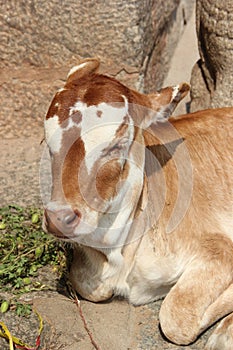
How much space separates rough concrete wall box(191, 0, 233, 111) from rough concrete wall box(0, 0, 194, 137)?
484 millimetres

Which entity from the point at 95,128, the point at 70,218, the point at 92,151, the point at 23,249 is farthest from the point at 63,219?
the point at 23,249

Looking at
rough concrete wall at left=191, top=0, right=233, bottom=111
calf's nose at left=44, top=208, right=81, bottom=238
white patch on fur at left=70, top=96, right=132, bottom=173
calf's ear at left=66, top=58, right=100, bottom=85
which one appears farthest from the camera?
rough concrete wall at left=191, top=0, right=233, bottom=111

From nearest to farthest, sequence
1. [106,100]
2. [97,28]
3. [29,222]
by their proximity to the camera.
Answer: [106,100]
[29,222]
[97,28]

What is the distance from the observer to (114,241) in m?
4.54

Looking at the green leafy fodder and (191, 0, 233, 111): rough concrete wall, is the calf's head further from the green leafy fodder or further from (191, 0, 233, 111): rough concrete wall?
(191, 0, 233, 111): rough concrete wall

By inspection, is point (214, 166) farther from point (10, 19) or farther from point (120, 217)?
point (10, 19)

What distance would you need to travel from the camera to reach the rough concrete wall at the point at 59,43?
6387mm

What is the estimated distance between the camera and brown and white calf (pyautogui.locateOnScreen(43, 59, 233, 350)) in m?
4.12

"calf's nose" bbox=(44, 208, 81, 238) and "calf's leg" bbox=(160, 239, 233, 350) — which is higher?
"calf's nose" bbox=(44, 208, 81, 238)

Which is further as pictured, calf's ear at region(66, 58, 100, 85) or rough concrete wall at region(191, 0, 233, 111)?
rough concrete wall at region(191, 0, 233, 111)

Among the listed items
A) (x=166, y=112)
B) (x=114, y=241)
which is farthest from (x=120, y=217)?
(x=166, y=112)

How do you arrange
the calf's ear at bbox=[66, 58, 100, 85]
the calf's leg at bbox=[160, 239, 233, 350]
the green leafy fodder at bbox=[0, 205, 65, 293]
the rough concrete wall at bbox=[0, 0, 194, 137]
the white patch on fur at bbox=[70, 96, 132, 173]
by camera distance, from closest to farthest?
1. the white patch on fur at bbox=[70, 96, 132, 173]
2. the calf's ear at bbox=[66, 58, 100, 85]
3. the calf's leg at bbox=[160, 239, 233, 350]
4. the green leafy fodder at bbox=[0, 205, 65, 293]
5. the rough concrete wall at bbox=[0, 0, 194, 137]

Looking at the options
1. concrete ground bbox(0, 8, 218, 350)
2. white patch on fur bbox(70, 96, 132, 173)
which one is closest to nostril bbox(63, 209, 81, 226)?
white patch on fur bbox(70, 96, 132, 173)

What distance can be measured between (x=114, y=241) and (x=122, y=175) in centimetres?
45
